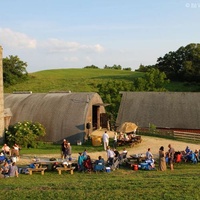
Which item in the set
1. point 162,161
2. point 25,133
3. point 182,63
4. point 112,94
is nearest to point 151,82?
point 112,94

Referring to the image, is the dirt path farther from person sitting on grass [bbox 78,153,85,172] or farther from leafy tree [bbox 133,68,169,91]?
leafy tree [bbox 133,68,169,91]

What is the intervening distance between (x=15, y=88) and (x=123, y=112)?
134 feet

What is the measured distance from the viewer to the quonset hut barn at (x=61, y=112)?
3197 centimetres

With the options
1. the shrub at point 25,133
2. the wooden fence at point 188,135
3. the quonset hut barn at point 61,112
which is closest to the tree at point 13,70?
the quonset hut barn at point 61,112

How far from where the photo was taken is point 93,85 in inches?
2963

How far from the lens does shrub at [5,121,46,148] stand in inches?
1181

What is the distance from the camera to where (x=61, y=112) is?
33.0 meters

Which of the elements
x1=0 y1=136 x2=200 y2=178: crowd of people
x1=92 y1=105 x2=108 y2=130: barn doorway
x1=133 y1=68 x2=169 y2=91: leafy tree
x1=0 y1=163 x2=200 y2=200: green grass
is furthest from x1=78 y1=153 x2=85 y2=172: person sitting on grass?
x1=133 y1=68 x2=169 y2=91: leafy tree

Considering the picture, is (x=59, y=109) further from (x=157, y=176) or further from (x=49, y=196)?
(x=49, y=196)

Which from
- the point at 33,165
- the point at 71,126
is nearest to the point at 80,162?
the point at 33,165

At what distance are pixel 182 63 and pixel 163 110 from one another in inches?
1752

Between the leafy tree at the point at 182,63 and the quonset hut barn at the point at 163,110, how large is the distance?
36067 millimetres

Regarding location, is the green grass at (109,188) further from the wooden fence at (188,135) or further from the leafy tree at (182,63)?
the leafy tree at (182,63)

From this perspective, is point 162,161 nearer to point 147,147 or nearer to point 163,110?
point 147,147
